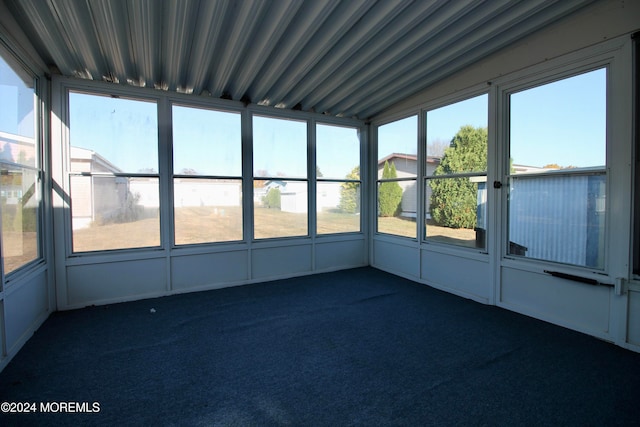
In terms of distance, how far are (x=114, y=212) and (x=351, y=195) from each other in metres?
3.80

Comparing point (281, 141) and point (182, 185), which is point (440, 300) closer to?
point (281, 141)

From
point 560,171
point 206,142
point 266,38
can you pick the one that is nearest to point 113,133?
point 206,142

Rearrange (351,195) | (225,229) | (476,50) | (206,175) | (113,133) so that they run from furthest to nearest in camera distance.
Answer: (351,195), (225,229), (206,175), (113,133), (476,50)

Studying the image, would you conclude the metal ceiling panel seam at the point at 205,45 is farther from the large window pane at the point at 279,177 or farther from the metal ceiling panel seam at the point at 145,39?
the large window pane at the point at 279,177

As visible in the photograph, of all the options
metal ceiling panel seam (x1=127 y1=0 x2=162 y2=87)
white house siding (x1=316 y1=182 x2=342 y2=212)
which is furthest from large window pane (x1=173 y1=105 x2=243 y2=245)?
white house siding (x1=316 y1=182 x2=342 y2=212)

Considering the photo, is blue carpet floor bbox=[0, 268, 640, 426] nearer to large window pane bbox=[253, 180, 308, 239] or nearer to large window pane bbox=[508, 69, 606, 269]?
large window pane bbox=[508, 69, 606, 269]

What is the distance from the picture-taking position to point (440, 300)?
13.5 ft

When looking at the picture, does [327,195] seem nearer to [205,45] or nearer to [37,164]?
[205,45]

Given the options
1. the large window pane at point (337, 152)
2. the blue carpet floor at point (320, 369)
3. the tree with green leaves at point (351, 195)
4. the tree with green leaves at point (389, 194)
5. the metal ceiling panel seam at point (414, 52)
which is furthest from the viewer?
the tree with green leaves at point (351, 195)

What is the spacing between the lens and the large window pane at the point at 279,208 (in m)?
5.00

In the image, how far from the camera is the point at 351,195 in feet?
19.3

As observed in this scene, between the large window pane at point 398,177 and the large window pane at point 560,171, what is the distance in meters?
1.55

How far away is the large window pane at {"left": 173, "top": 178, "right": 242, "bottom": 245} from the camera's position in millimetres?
4465

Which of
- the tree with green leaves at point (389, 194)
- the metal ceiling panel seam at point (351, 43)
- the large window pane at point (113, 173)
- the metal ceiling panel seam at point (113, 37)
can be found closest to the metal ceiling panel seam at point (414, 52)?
the metal ceiling panel seam at point (351, 43)
